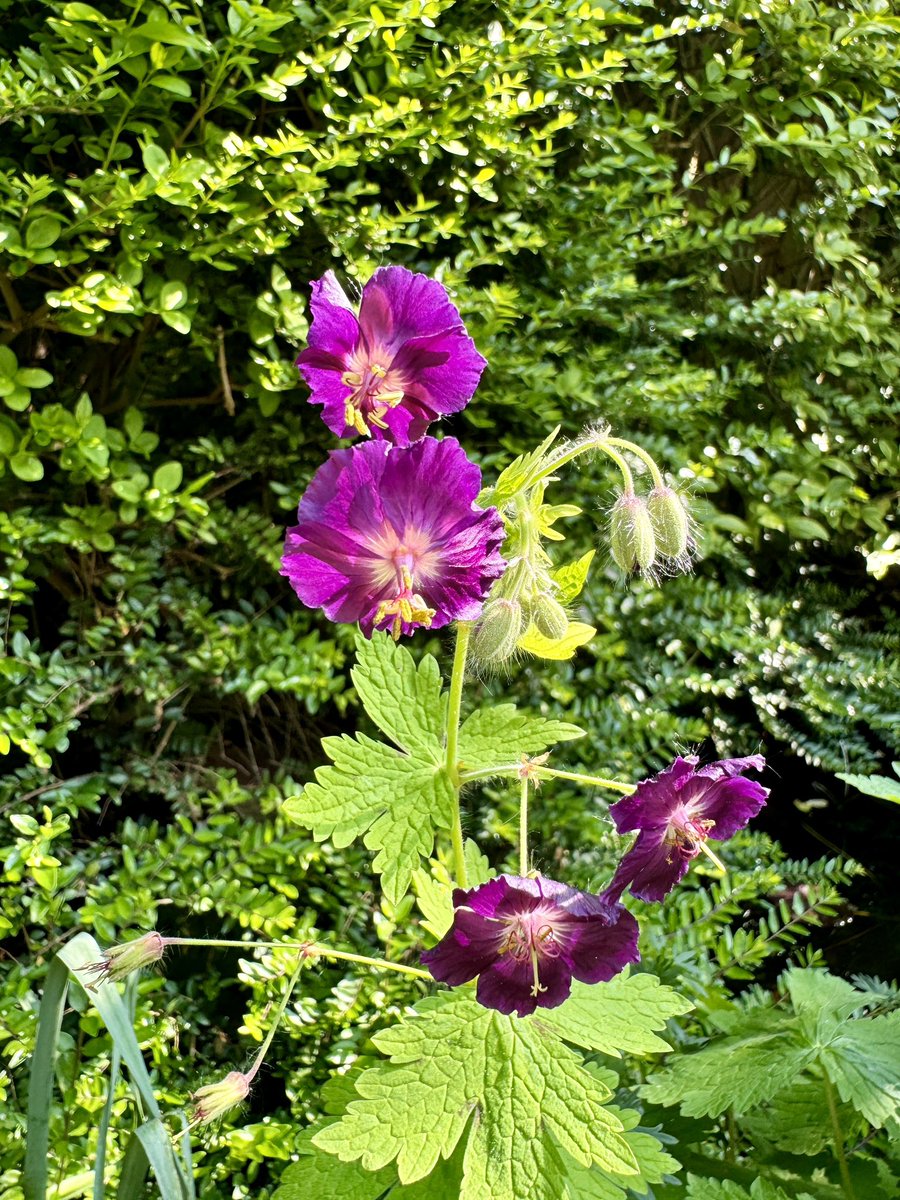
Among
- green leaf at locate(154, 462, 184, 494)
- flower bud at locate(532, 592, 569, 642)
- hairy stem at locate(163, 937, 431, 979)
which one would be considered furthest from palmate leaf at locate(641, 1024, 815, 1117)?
green leaf at locate(154, 462, 184, 494)

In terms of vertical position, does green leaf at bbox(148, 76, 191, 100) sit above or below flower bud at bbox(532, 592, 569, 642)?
above

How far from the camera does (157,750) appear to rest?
1617mm

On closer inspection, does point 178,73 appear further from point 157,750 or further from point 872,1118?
point 872,1118

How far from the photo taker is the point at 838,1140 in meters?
1.07

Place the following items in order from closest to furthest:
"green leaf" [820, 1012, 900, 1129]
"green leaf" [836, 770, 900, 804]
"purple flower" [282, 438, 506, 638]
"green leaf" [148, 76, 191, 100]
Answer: "purple flower" [282, 438, 506, 638] < "green leaf" [820, 1012, 900, 1129] < "green leaf" [836, 770, 900, 804] < "green leaf" [148, 76, 191, 100]

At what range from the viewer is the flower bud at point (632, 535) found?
888mm

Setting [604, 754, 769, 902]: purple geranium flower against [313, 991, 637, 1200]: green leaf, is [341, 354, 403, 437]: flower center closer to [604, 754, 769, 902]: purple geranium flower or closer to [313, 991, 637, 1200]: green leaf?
[604, 754, 769, 902]: purple geranium flower

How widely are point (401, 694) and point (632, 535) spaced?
28cm

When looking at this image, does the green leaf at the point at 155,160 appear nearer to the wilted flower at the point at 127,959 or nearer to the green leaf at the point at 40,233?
the green leaf at the point at 40,233

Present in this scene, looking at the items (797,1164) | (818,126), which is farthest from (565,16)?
(797,1164)

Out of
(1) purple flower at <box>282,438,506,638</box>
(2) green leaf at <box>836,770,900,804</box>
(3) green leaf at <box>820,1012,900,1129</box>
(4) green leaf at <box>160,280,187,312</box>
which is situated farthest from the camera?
(4) green leaf at <box>160,280,187,312</box>

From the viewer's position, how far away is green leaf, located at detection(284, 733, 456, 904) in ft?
2.83

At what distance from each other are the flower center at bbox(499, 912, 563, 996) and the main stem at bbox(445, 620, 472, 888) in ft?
0.38

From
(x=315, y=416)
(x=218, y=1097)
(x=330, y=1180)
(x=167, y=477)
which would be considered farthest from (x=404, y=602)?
(x=315, y=416)
